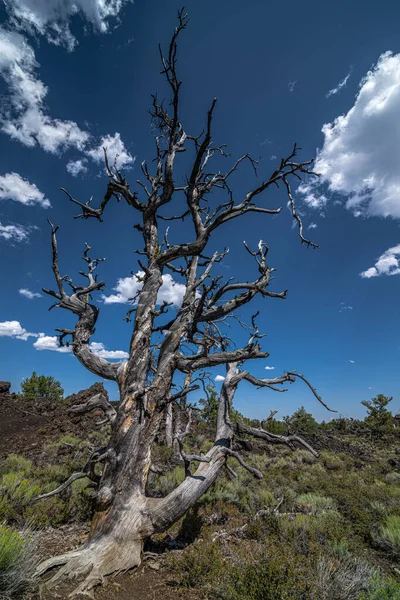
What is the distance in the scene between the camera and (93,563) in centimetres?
368

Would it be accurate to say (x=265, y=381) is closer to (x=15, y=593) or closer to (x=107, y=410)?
(x=107, y=410)

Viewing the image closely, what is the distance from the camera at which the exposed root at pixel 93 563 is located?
342cm

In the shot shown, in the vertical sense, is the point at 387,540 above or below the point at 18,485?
below

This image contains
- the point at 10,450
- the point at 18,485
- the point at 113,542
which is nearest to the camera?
the point at 113,542

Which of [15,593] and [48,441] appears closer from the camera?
[15,593]

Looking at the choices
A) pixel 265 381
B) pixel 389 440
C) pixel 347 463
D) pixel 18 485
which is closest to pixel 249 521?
pixel 265 381

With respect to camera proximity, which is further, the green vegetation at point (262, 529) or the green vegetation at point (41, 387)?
the green vegetation at point (41, 387)

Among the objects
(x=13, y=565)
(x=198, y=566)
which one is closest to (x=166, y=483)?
(x=198, y=566)

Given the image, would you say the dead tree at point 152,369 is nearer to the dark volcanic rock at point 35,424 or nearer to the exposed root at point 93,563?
the exposed root at point 93,563

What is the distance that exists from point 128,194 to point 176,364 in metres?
3.88

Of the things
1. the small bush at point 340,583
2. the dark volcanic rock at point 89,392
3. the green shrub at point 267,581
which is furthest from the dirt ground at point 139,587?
the dark volcanic rock at point 89,392

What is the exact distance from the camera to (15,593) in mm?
3113

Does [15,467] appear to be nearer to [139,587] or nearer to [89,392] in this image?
[139,587]

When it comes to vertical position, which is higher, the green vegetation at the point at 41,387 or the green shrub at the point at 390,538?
the green vegetation at the point at 41,387
